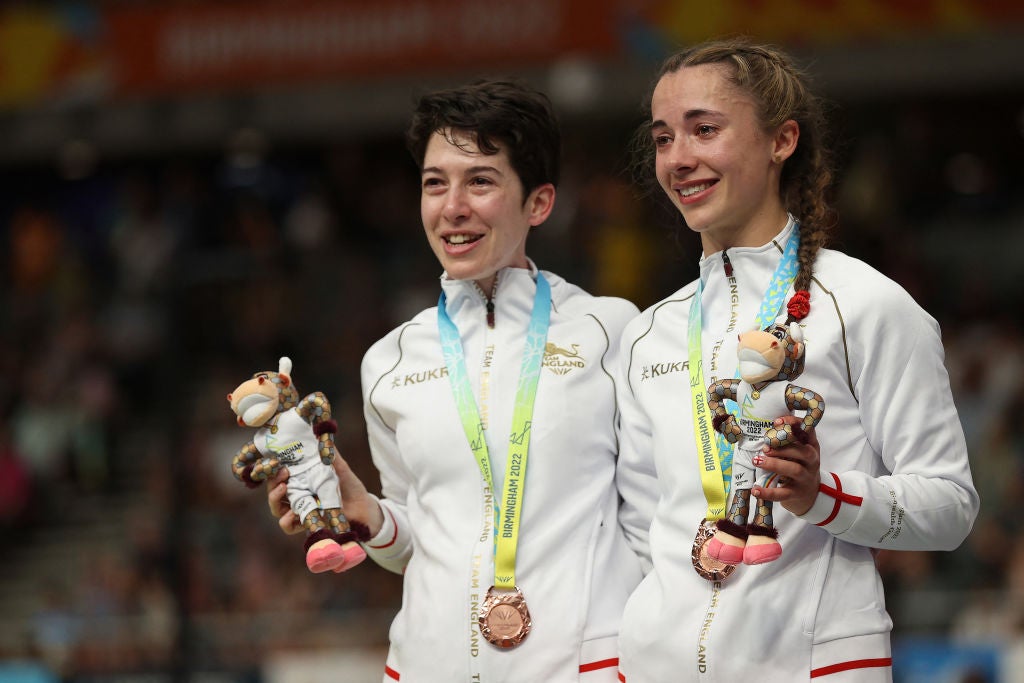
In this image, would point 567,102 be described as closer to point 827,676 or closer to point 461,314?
point 461,314

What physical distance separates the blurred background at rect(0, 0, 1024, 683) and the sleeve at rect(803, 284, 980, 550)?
364 cm

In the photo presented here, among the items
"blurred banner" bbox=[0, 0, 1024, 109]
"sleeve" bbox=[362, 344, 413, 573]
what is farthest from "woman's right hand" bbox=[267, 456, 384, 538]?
"blurred banner" bbox=[0, 0, 1024, 109]

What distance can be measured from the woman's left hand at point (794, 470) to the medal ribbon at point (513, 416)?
0.68m

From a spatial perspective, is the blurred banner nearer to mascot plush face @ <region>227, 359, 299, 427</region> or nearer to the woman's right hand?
the woman's right hand

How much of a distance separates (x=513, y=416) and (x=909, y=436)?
33.9 inches

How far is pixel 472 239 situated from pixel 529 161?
224mm

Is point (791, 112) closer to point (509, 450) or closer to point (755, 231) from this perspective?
point (755, 231)

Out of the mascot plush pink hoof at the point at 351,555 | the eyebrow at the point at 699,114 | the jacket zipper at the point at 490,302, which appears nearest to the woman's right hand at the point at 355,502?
the mascot plush pink hoof at the point at 351,555

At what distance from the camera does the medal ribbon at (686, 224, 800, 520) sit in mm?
2832

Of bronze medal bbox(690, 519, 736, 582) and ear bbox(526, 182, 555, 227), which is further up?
ear bbox(526, 182, 555, 227)

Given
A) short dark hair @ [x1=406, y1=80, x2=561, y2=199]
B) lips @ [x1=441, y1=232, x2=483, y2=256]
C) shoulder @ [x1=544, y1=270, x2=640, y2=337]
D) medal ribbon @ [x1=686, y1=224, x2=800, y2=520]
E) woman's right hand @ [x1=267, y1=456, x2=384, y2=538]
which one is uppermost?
short dark hair @ [x1=406, y1=80, x2=561, y2=199]

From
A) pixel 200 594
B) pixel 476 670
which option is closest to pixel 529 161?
pixel 476 670

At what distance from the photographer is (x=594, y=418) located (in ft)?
10.6

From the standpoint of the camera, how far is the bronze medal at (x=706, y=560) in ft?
9.22
